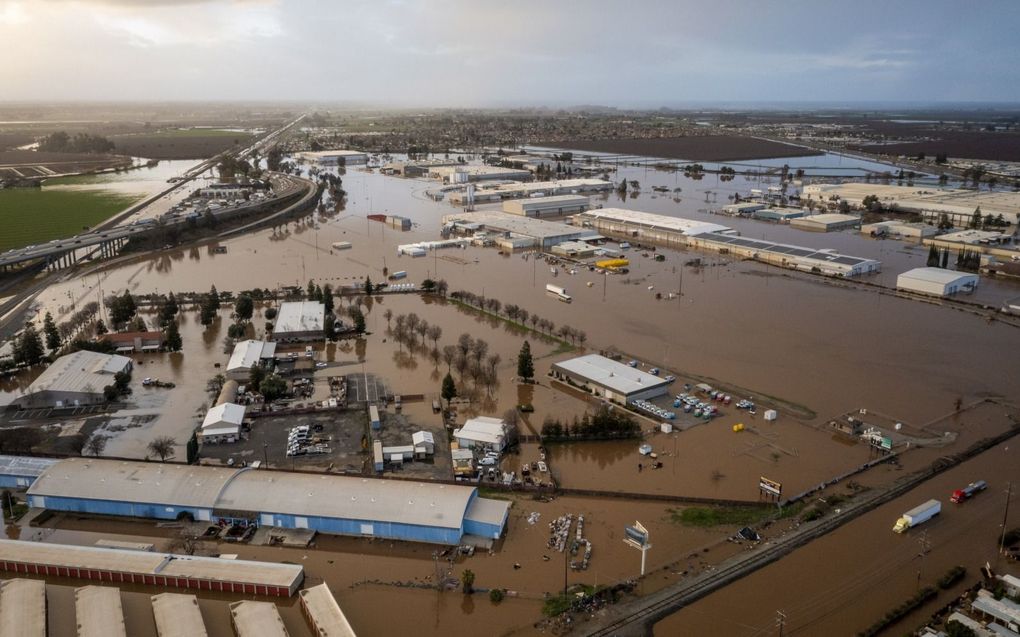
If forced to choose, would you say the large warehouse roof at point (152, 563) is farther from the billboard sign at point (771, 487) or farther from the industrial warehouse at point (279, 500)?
the billboard sign at point (771, 487)

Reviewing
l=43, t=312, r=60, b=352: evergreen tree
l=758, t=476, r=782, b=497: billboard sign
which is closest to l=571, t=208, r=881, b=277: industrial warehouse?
l=758, t=476, r=782, b=497: billboard sign

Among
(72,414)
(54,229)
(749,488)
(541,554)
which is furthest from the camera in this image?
(54,229)

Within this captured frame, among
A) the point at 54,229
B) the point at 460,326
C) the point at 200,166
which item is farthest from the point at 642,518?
the point at 200,166

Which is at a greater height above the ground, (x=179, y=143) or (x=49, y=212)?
(x=179, y=143)

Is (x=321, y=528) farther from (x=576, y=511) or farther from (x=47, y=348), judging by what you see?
(x=47, y=348)

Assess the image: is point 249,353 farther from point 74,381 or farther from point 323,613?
point 323,613

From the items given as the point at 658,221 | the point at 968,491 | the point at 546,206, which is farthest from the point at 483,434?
the point at 546,206
